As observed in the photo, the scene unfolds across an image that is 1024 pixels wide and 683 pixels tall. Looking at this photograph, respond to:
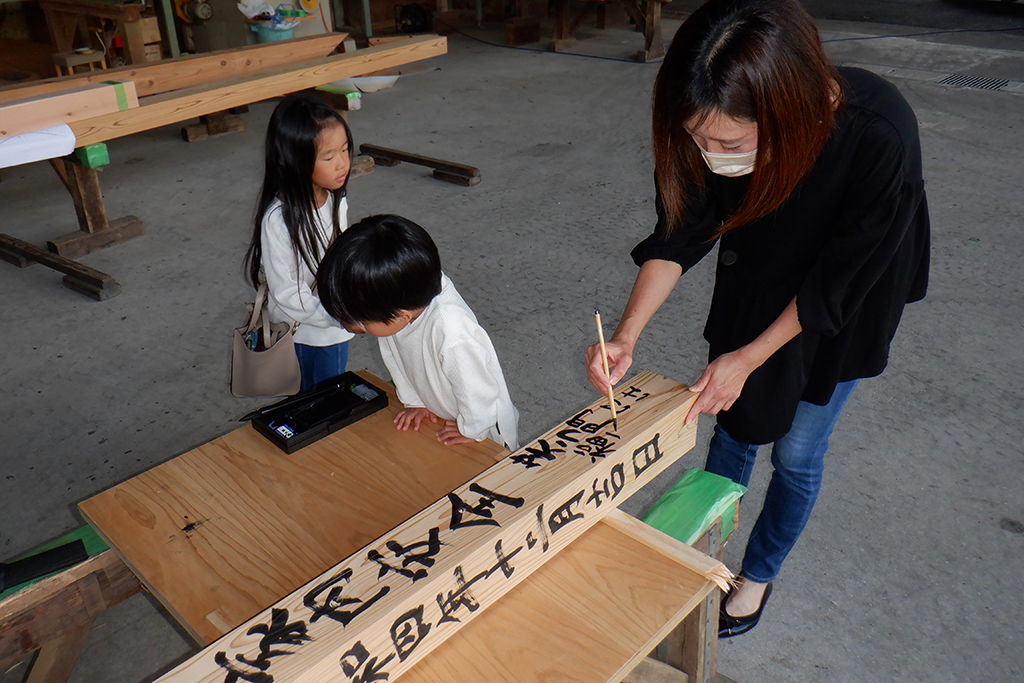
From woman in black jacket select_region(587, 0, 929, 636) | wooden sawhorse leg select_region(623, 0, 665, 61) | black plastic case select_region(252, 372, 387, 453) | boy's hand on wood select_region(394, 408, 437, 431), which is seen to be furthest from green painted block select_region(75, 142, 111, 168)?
wooden sawhorse leg select_region(623, 0, 665, 61)

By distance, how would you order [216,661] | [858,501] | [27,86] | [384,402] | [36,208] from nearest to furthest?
[216,661] → [384,402] → [858,501] → [27,86] → [36,208]

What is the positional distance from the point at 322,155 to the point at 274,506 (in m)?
1.02

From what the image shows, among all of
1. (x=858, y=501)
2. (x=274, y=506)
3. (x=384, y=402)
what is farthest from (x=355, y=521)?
(x=858, y=501)

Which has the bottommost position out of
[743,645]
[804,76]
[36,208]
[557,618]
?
[743,645]

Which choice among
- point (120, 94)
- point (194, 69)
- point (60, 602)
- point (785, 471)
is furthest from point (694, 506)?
point (194, 69)

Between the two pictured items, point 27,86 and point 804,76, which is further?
point 27,86

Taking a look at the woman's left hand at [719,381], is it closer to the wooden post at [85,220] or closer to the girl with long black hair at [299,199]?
the girl with long black hair at [299,199]

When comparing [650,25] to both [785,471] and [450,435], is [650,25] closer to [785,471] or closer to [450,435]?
[785,471]

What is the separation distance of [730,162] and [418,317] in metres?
0.71

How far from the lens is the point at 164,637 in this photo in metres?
2.00

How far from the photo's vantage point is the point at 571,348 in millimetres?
3211

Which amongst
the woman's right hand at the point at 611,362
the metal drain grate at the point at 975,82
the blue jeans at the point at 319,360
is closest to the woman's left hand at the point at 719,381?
the woman's right hand at the point at 611,362

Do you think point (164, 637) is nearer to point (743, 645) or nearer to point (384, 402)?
point (384, 402)

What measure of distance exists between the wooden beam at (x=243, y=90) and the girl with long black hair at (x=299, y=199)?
6.99 feet
